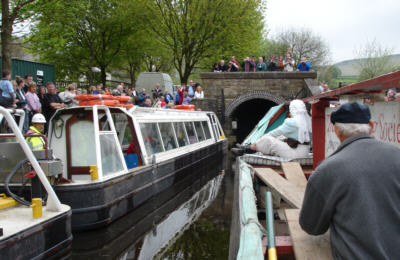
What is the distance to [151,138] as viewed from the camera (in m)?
8.93

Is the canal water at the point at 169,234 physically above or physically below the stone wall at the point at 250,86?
below

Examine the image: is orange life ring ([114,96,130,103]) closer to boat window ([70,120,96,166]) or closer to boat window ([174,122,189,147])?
boat window ([70,120,96,166])

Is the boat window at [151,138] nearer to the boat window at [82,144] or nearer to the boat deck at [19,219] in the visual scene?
the boat window at [82,144]

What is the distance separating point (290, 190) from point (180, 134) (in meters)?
7.48

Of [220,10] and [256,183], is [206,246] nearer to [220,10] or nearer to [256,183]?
[256,183]

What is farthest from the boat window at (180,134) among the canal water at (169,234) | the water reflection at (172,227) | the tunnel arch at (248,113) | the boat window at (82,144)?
the tunnel arch at (248,113)

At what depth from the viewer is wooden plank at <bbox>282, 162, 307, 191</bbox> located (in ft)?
16.1

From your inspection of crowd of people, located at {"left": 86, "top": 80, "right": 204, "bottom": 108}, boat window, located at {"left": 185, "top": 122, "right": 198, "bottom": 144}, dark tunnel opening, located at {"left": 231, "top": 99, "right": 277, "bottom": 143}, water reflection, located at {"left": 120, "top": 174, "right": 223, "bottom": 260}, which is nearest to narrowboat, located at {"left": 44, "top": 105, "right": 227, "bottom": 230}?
water reflection, located at {"left": 120, "top": 174, "right": 223, "bottom": 260}

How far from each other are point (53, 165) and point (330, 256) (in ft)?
13.2

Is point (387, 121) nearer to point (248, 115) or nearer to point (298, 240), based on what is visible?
point (298, 240)

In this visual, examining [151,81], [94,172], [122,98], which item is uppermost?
[151,81]

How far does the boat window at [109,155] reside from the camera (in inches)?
268

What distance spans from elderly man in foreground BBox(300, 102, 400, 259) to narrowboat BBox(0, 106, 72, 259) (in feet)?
11.1

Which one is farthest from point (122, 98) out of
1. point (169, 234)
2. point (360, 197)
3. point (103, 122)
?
point (360, 197)
